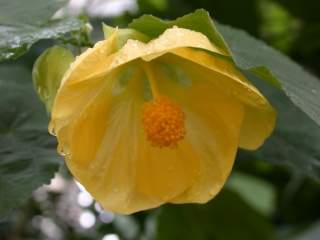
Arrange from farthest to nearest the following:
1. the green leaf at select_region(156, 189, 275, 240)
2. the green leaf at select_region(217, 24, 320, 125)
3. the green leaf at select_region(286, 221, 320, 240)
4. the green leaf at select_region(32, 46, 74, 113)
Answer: the green leaf at select_region(156, 189, 275, 240), the green leaf at select_region(286, 221, 320, 240), the green leaf at select_region(32, 46, 74, 113), the green leaf at select_region(217, 24, 320, 125)

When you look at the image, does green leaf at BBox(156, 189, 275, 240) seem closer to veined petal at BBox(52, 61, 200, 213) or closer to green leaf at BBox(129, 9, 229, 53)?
veined petal at BBox(52, 61, 200, 213)

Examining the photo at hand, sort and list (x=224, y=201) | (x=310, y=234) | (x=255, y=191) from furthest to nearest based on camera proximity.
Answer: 1. (x=255, y=191)
2. (x=224, y=201)
3. (x=310, y=234)

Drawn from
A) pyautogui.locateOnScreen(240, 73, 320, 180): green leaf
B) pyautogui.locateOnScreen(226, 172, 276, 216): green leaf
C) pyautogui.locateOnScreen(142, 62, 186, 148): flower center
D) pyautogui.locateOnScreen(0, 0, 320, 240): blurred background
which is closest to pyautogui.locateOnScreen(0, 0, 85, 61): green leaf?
pyautogui.locateOnScreen(142, 62, 186, 148): flower center

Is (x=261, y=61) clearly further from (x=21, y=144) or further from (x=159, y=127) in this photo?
(x=21, y=144)


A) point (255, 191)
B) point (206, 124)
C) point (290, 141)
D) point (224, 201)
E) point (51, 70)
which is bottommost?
point (255, 191)

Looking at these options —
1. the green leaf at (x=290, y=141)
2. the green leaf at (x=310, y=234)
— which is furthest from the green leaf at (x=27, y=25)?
the green leaf at (x=310, y=234)

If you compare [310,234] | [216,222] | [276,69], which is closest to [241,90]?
[276,69]

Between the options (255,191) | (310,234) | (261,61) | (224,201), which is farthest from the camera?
Result: (255,191)

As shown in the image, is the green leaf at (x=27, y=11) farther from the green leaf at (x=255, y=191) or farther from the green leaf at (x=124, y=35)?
the green leaf at (x=255, y=191)
